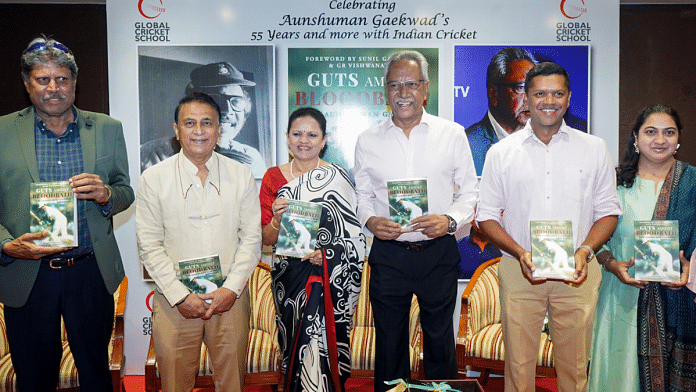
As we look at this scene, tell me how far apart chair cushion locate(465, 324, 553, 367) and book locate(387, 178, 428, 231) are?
141 cm

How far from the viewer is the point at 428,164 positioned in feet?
10.1

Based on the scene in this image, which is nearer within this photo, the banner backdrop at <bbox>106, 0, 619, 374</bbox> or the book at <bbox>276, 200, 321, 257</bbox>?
the book at <bbox>276, 200, 321, 257</bbox>

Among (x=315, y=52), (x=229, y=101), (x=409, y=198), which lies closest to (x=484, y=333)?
(x=409, y=198)

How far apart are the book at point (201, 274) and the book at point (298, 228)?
358 mm

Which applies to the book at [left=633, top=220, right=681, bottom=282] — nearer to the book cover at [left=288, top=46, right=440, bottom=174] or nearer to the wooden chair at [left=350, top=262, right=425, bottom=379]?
the wooden chair at [left=350, top=262, right=425, bottom=379]

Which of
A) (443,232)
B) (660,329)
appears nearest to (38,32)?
(443,232)

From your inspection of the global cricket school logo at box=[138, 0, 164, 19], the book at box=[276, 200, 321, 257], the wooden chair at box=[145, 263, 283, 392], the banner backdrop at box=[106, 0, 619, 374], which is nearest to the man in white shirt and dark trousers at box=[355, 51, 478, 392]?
the book at box=[276, 200, 321, 257]

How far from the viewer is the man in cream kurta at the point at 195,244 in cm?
280

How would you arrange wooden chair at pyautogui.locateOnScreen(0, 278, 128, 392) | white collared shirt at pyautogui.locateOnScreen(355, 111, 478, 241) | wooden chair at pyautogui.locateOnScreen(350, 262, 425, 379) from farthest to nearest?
wooden chair at pyautogui.locateOnScreen(350, 262, 425, 379) < wooden chair at pyautogui.locateOnScreen(0, 278, 128, 392) < white collared shirt at pyautogui.locateOnScreen(355, 111, 478, 241)

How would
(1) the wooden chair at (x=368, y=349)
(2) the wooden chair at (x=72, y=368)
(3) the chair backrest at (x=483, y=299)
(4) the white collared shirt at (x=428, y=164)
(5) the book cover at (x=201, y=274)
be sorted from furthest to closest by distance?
(3) the chair backrest at (x=483, y=299) < (1) the wooden chair at (x=368, y=349) < (2) the wooden chair at (x=72, y=368) < (4) the white collared shirt at (x=428, y=164) < (5) the book cover at (x=201, y=274)

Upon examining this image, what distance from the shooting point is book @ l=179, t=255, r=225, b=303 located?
2.72 meters

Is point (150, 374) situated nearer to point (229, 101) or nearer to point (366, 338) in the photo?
point (366, 338)

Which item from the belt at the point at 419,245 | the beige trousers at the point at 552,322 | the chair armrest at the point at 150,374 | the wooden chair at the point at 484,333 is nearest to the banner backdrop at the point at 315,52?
the wooden chair at the point at 484,333

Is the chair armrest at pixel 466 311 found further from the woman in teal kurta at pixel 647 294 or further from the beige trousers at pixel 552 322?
the woman in teal kurta at pixel 647 294
